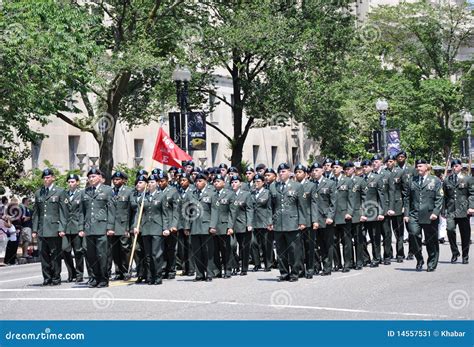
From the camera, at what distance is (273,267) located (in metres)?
23.1

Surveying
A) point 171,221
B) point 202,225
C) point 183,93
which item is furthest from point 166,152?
point 183,93

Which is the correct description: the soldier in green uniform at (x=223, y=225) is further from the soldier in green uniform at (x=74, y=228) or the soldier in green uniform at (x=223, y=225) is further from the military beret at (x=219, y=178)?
the soldier in green uniform at (x=74, y=228)

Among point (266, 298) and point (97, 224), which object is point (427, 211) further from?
point (97, 224)

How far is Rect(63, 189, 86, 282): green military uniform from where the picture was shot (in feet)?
67.4

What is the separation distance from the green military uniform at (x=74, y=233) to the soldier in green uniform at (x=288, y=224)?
339 cm

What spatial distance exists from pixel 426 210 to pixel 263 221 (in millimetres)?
3215

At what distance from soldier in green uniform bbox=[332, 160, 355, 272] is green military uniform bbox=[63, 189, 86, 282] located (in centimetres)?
478

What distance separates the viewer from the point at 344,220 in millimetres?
21766

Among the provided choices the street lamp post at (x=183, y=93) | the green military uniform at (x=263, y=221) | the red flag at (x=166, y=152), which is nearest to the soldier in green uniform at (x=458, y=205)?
the green military uniform at (x=263, y=221)

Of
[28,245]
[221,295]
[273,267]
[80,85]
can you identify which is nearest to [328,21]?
[80,85]

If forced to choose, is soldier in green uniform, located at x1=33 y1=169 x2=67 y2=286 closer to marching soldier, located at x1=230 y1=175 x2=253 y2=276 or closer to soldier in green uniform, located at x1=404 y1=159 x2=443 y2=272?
marching soldier, located at x1=230 y1=175 x2=253 y2=276

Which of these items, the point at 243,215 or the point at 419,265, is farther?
the point at 243,215

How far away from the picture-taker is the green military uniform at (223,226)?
21144mm

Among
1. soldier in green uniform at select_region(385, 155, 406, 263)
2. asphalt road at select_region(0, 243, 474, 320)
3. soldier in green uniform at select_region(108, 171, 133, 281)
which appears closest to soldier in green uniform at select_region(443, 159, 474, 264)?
asphalt road at select_region(0, 243, 474, 320)
